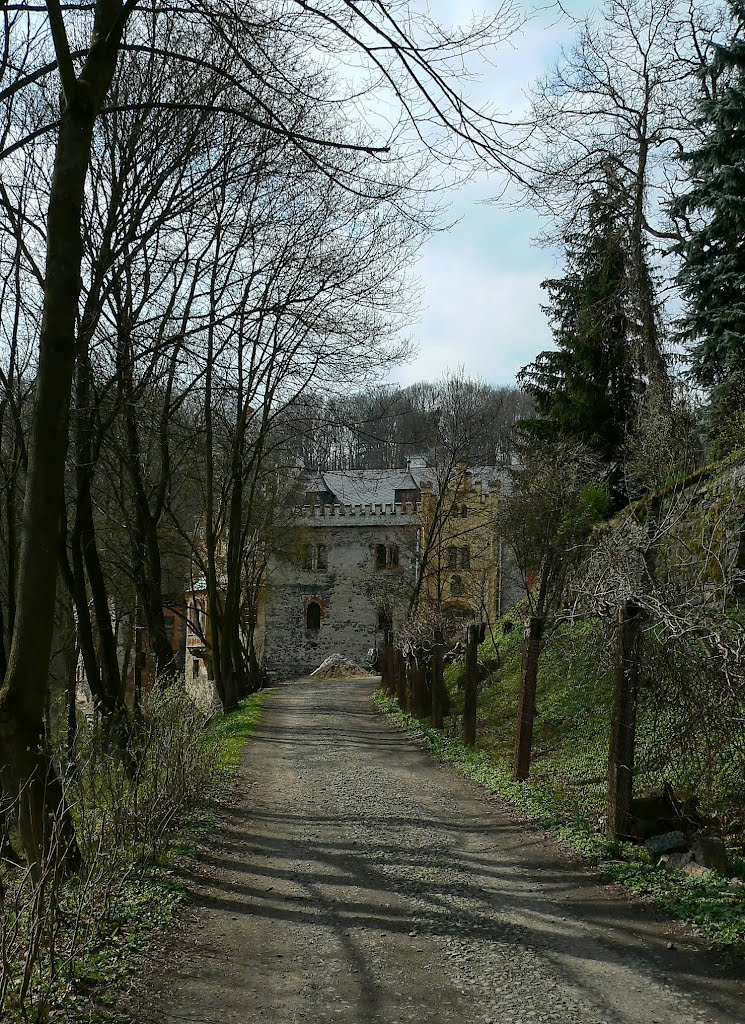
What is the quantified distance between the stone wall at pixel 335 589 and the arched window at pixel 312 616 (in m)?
0.12

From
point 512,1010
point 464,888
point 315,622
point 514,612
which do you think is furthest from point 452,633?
point 315,622

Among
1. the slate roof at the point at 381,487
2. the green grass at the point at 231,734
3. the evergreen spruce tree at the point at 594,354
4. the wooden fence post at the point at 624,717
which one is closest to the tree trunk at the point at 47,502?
the wooden fence post at the point at 624,717

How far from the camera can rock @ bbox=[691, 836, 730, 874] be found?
5.76 meters

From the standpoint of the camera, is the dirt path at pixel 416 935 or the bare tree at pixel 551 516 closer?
the dirt path at pixel 416 935

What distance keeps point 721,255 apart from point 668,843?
457 inches

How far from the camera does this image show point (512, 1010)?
13.4ft

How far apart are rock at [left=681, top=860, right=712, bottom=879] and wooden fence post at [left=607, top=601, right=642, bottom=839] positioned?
87 cm

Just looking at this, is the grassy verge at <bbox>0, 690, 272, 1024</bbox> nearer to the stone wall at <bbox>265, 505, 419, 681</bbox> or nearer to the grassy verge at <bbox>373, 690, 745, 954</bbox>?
the grassy verge at <bbox>373, 690, 745, 954</bbox>

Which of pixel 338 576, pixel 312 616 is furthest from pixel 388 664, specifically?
pixel 338 576

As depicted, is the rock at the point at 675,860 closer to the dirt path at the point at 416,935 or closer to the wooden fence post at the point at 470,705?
the dirt path at the point at 416,935

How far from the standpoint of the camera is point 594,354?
1005 inches

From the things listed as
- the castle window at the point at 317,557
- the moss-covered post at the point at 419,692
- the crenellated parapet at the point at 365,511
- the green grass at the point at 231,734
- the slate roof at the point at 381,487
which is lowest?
the green grass at the point at 231,734

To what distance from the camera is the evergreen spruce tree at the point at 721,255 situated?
14.0 metres

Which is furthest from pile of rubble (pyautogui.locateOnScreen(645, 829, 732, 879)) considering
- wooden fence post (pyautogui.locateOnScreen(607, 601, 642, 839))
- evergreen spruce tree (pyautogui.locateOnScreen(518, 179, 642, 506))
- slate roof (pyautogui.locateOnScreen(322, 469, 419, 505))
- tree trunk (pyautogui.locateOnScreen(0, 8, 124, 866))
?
slate roof (pyautogui.locateOnScreen(322, 469, 419, 505))
